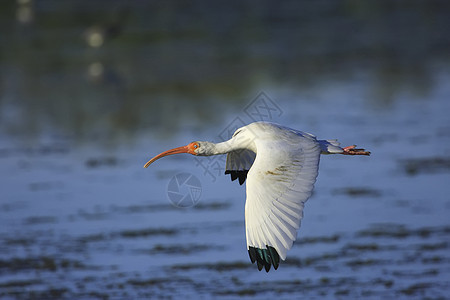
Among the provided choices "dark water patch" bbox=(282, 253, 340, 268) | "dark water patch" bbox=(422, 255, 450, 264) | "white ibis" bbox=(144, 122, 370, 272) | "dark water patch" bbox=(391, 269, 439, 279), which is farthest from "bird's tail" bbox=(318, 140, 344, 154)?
"dark water patch" bbox=(422, 255, 450, 264)

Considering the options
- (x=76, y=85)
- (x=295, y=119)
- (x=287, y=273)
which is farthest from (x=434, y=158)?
(x=76, y=85)

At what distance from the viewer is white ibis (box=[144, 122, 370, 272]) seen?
6.97m

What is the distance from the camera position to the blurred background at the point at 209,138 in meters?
11.1

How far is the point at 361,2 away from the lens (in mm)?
33625

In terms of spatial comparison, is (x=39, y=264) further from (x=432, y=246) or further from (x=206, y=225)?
(x=432, y=246)

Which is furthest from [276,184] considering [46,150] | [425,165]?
[46,150]

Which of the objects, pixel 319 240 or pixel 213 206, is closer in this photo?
pixel 319 240

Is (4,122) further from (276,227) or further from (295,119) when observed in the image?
(276,227)

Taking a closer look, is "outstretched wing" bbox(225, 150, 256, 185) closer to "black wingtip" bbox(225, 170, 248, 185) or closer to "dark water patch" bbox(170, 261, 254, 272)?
"black wingtip" bbox(225, 170, 248, 185)

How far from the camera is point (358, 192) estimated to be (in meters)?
13.6

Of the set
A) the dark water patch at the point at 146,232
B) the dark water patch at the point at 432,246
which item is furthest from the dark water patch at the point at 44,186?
the dark water patch at the point at 432,246

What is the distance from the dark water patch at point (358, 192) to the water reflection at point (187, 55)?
5164 millimetres

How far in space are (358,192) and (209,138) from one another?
398cm

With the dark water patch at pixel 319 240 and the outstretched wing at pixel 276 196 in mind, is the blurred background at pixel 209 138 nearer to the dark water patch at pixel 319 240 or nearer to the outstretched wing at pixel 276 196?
the dark water patch at pixel 319 240
